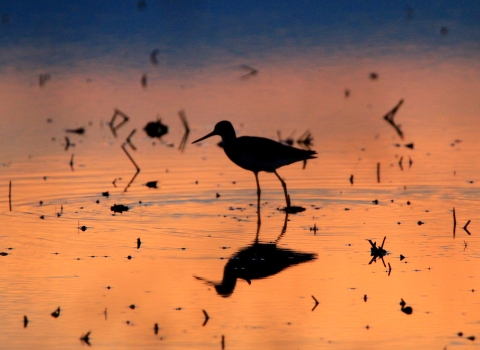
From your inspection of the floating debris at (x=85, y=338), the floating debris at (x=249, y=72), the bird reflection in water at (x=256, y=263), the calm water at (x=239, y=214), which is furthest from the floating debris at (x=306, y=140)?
the floating debris at (x=85, y=338)

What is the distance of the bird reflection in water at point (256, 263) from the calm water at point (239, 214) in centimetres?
3

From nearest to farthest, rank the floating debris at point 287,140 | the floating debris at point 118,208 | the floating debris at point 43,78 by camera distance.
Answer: the floating debris at point 118,208 < the floating debris at point 287,140 < the floating debris at point 43,78

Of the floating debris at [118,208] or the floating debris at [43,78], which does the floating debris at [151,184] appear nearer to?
the floating debris at [118,208]

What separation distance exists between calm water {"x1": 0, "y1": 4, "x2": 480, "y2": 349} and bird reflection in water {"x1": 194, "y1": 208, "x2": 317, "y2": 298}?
3 cm

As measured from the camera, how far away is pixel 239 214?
12.7 metres

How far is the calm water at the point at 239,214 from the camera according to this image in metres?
8.53

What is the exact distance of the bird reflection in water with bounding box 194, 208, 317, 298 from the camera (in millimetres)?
9633

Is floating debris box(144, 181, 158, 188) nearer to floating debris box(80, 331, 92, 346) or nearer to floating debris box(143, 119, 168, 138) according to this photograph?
floating debris box(143, 119, 168, 138)

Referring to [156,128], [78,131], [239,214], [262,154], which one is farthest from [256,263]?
[78,131]

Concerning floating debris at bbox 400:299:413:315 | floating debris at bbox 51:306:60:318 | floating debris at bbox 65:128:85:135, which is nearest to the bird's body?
floating debris at bbox 65:128:85:135

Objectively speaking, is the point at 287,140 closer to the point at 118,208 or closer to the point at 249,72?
the point at 118,208

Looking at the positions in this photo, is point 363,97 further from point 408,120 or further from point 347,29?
point 347,29

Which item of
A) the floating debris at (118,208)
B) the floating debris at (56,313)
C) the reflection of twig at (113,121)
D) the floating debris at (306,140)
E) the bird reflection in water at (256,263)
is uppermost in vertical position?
the reflection of twig at (113,121)

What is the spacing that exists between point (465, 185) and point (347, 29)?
16.3 m
